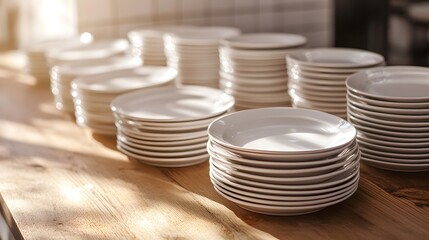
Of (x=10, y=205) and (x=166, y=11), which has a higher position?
(x=166, y=11)

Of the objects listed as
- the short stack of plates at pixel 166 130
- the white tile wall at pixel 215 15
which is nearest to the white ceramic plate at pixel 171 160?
the short stack of plates at pixel 166 130

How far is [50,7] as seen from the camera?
262 cm

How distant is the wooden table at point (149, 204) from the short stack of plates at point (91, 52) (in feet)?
1.65

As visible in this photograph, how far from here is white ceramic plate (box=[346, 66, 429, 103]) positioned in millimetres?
1340

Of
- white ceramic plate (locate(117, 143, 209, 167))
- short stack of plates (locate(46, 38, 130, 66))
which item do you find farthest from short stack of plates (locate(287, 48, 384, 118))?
short stack of plates (locate(46, 38, 130, 66))

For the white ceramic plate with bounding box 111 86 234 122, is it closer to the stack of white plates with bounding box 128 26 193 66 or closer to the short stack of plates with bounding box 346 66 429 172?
the short stack of plates with bounding box 346 66 429 172

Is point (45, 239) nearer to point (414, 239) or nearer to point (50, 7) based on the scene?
point (414, 239)

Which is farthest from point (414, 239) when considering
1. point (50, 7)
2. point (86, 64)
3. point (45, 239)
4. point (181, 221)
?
point (50, 7)

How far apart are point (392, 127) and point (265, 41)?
74cm

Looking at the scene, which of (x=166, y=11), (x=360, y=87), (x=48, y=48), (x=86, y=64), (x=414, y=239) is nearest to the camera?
(x=414, y=239)

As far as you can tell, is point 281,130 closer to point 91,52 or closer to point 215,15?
point 91,52

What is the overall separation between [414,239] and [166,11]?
155 centimetres

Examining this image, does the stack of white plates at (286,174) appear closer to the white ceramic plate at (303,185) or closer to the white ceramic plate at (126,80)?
the white ceramic plate at (303,185)

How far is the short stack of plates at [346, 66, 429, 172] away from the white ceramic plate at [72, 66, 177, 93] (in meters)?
0.55
